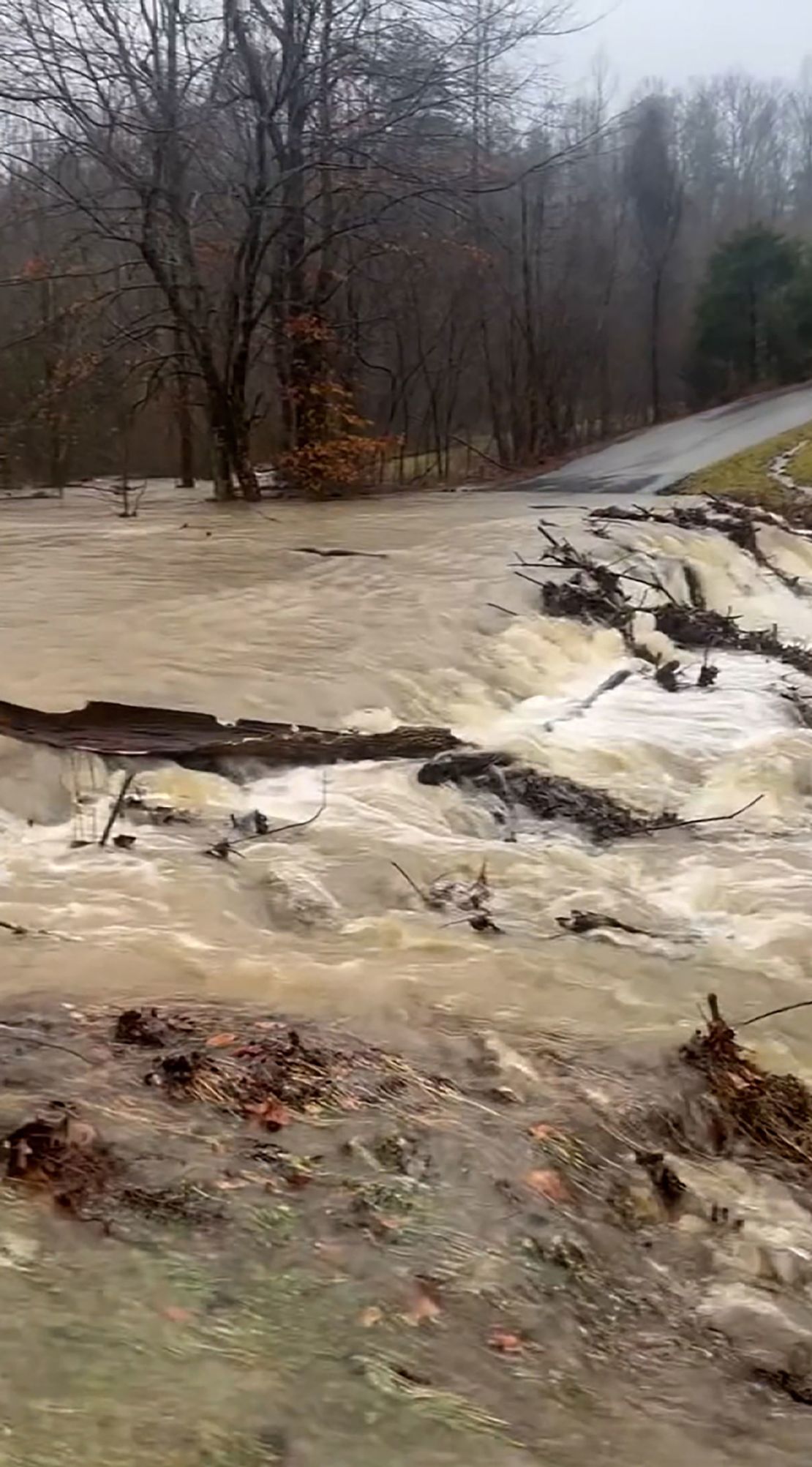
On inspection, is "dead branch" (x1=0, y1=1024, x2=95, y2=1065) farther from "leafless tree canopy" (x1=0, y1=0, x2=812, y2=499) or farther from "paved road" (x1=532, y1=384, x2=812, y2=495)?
"paved road" (x1=532, y1=384, x2=812, y2=495)

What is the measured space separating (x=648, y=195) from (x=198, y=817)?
36.0m

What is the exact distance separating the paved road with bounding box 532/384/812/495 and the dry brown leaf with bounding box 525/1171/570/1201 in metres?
21.0

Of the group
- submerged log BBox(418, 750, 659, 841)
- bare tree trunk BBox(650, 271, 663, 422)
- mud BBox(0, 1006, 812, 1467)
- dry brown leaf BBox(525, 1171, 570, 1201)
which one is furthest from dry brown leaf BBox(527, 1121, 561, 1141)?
bare tree trunk BBox(650, 271, 663, 422)

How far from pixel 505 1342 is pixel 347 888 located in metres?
3.28

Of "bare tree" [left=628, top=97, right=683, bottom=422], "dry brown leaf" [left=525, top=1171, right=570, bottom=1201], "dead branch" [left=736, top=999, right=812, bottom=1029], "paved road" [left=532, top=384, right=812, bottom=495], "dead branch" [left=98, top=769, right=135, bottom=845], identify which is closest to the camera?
"dry brown leaf" [left=525, top=1171, right=570, bottom=1201]

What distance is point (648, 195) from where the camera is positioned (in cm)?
3812

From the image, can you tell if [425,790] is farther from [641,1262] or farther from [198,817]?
[641,1262]

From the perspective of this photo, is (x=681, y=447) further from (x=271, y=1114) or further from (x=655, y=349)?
(x=271, y=1114)

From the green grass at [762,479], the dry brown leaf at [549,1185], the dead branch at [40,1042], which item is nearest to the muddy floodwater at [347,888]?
the dead branch at [40,1042]

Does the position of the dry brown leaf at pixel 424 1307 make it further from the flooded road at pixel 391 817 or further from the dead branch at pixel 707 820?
the dead branch at pixel 707 820

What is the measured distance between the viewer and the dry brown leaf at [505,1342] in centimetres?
300

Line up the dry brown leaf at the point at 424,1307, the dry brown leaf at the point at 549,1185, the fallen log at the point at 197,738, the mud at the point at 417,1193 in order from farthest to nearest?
the fallen log at the point at 197,738, the dry brown leaf at the point at 549,1185, the dry brown leaf at the point at 424,1307, the mud at the point at 417,1193

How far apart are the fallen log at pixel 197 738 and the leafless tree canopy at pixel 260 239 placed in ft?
46.2

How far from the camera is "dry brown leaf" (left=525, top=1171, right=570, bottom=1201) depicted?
369 centimetres
